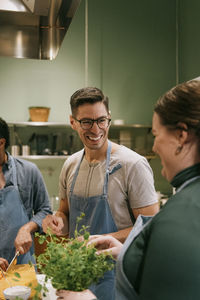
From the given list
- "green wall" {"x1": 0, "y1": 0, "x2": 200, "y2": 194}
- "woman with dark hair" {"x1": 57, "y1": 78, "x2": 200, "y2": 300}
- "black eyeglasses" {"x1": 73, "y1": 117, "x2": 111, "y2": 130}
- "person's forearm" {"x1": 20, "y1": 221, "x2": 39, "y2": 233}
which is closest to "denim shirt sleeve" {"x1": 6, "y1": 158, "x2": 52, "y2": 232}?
"person's forearm" {"x1": 20, "y1": 221, "x2": 39, "y2": 233}

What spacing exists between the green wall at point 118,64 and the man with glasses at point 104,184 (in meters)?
2.35

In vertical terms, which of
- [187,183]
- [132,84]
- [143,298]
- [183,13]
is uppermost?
[183,13]

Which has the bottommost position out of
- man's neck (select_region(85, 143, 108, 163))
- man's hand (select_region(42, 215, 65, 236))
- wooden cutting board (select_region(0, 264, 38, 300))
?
wooden cutting board (select_region(0, 264, 38, 300))

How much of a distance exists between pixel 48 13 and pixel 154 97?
3162 mm

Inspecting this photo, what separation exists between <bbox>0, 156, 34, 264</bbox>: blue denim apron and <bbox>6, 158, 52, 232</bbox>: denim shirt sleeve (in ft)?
0.13

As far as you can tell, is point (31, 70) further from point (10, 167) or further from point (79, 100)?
point (79, 100)

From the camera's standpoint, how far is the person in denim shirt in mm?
1992

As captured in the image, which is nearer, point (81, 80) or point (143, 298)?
point (143, 298)

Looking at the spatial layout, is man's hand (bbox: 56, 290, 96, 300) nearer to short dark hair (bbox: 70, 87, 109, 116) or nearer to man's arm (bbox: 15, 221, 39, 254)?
man's arm (bbox: 15, 221, 39, 254)

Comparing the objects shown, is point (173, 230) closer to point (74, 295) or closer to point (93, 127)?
point (74, 295)

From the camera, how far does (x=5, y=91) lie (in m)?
3.99

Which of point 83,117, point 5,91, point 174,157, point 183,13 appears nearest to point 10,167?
point 83,117

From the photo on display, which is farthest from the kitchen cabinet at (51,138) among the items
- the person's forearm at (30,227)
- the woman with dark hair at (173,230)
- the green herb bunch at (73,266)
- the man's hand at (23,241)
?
the woman with dark hair at (173,230)

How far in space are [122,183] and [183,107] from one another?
88cm
